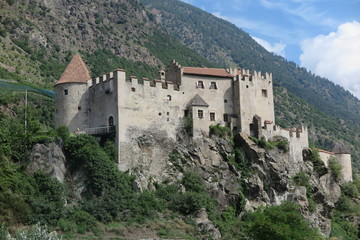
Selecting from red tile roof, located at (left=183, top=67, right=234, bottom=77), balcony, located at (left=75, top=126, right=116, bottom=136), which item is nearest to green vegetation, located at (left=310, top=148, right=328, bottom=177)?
red tile roof, located at (left=183, top=67, right=234, bottom=77)

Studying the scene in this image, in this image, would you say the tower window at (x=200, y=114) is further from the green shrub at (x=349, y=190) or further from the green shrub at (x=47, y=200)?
the green shrub at (x=349, y=190)

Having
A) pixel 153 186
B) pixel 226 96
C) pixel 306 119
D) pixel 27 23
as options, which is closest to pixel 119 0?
pixel 27 23

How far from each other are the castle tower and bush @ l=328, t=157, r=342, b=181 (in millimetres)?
39432

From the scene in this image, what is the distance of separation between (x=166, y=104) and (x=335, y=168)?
31331 millimetres

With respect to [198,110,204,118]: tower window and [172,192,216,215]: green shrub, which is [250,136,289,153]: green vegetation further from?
[172,192,216,215]: green shrub

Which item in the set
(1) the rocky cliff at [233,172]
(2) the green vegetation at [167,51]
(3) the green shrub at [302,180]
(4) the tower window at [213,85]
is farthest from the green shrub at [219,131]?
(2) the green vegetation at [167,51]

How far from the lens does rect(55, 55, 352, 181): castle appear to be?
69.9 m

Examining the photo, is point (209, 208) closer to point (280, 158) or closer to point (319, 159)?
point (280, 158)

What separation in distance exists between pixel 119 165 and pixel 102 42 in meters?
96.4

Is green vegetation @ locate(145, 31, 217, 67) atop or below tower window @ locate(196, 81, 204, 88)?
atop

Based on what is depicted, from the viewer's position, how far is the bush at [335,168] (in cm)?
8831

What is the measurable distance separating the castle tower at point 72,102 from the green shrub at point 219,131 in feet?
53.7

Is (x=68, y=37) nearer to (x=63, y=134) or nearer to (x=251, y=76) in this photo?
(x=251, y=76)

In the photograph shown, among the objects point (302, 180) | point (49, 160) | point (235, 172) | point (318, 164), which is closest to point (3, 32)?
point (49, 160)
